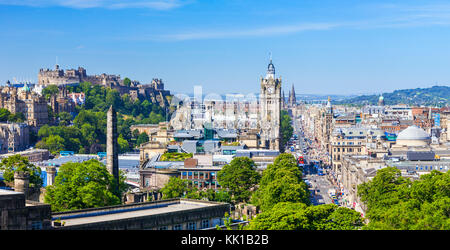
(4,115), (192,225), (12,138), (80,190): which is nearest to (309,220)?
(192,225)

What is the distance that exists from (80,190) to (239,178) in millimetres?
30602

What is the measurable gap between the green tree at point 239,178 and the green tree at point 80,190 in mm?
22875

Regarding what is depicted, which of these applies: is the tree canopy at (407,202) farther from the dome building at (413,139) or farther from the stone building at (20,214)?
the dome building at (413,139)

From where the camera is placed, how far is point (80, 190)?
69000 mm

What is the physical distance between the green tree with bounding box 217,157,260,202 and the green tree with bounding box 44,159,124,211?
2287cm

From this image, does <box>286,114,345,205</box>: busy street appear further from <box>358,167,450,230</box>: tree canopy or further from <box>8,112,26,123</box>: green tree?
<box>8,112,26,123</box>: green tree

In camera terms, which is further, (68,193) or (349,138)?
(349,138)

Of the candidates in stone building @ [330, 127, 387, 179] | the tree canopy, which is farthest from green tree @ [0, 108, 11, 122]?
the tree canopy

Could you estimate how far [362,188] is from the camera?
273ft

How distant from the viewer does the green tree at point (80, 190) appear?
6850cm
